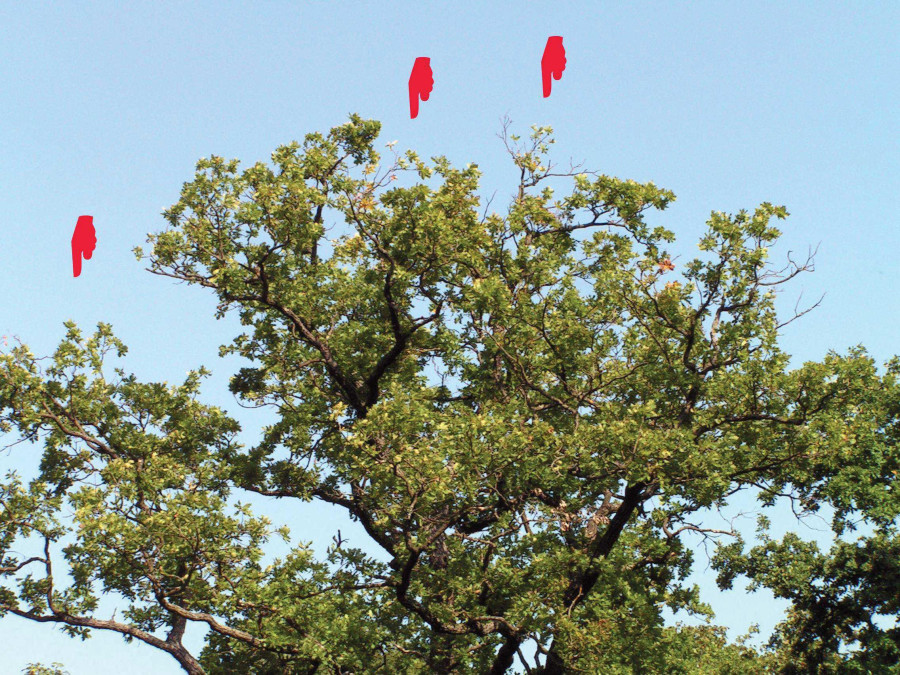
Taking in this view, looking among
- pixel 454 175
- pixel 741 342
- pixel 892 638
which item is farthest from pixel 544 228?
pixel 892 638

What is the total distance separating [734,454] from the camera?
→ 18906 millimetres

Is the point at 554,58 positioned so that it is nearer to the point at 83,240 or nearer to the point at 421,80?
the point at 421,80

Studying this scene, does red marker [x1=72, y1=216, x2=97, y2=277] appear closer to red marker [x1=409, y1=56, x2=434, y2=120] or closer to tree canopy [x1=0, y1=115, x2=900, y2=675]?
tree canopy [x1=0, y1=115, x2=900, y2=675]

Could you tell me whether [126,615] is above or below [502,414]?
below

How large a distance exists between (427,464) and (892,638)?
907 inches

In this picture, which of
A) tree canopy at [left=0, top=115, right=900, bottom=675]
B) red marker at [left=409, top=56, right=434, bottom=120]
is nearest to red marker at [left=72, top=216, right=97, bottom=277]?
tree canopy at [left=0, top=115, right=900, bottom=675]

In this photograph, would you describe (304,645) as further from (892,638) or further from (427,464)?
(892,638)

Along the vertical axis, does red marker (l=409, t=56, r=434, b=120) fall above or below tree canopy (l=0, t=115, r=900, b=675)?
above

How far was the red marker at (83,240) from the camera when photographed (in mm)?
23250

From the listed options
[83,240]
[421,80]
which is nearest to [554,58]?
[421,80]

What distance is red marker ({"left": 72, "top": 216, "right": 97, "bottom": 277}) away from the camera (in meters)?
23.2

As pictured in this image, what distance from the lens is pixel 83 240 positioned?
23.4 m

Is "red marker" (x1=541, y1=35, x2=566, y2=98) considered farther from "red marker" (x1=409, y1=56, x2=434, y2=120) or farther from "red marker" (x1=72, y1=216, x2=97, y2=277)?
"red marker" (x1=72, y1=216, x2=97, y2=277)

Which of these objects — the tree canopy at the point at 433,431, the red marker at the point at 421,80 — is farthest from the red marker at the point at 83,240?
the red marker at the point at 421,80
